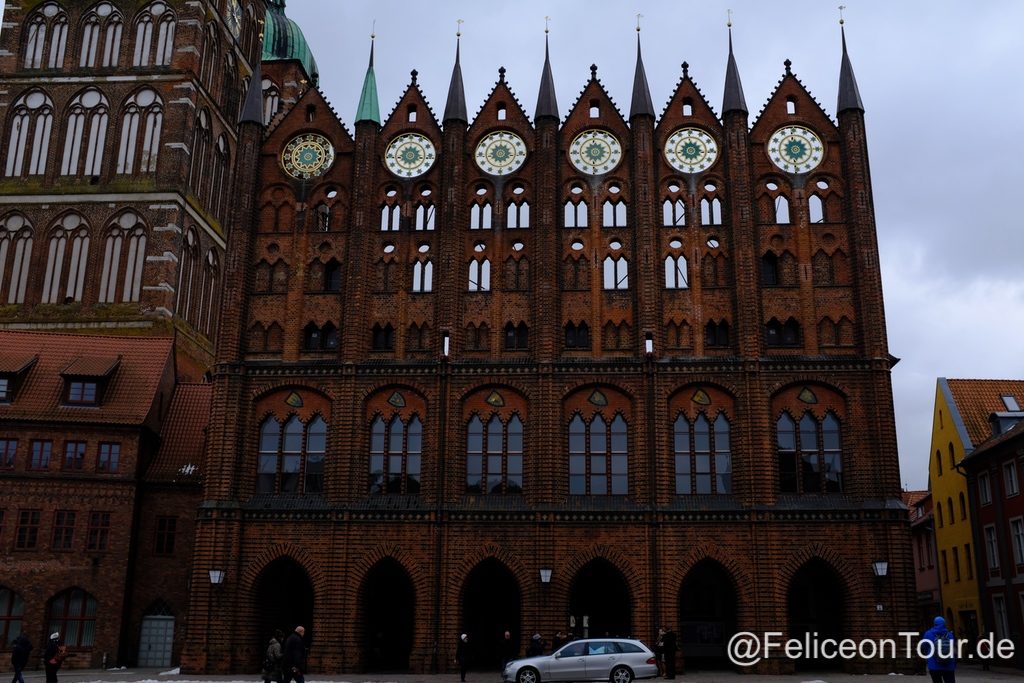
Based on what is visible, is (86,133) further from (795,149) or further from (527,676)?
(527,676)

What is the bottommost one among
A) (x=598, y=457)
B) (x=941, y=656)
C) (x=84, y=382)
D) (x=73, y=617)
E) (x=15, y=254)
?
(x=941, y=656)

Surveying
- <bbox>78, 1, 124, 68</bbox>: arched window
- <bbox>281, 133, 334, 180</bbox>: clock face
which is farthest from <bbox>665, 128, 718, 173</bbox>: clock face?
<bbox>78, 1, 124, 68</bbox>: arched window

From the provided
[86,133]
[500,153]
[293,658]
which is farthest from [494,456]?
[86,133]

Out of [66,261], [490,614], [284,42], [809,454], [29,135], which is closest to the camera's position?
[809,454]

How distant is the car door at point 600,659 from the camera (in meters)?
27.8

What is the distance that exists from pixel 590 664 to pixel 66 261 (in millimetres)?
39492

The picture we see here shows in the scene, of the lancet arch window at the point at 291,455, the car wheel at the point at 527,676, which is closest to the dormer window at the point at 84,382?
the lancet arch window at the point at 291,455

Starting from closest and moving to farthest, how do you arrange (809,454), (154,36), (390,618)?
(809,454), (390,618), (154,36)

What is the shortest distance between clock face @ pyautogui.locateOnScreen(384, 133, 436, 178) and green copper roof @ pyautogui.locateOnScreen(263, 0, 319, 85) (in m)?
29.5

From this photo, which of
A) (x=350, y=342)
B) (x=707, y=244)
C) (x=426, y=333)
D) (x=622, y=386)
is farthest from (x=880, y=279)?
(x=350, y=342)

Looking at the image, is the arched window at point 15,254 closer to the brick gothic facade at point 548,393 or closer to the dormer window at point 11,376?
the dormer window at point 11,376

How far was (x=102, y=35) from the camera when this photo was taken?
57906mm

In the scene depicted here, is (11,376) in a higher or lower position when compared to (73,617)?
higher

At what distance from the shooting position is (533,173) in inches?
1560
